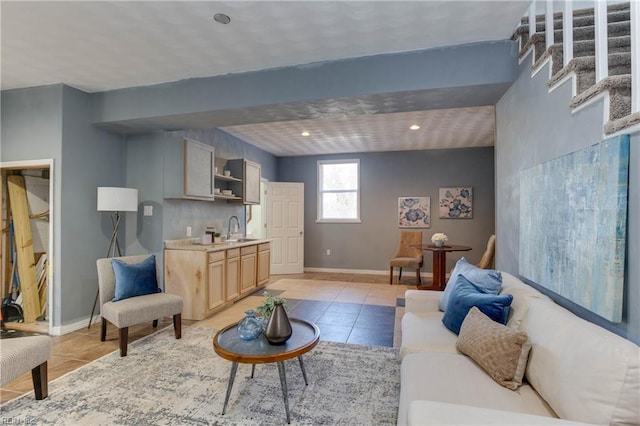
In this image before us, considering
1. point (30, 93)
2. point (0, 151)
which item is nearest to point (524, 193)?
point (30, 93)

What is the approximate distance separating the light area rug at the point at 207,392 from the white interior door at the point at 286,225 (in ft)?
12.8

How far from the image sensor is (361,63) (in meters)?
2.86

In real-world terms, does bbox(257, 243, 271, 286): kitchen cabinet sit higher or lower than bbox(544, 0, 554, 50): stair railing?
lower

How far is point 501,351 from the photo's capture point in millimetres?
1627

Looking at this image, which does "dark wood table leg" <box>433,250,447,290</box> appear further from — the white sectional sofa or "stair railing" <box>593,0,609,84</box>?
"stair railing" <box>593,0,609,84</box>

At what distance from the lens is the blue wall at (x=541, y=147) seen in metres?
1.37

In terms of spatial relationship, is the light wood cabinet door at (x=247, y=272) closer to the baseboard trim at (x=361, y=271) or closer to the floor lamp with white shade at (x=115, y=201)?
the floor lamp with white shade at (x=115, y=201)

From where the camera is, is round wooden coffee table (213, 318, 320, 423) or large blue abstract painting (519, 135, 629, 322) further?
round wooden coffee table (213, 318, 320, 423)

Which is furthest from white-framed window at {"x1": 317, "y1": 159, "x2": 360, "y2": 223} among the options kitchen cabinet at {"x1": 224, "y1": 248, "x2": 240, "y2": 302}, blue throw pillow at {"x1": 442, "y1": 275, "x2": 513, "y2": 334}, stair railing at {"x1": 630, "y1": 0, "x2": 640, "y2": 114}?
stair railing at {"x1": 630, "y1": 0, "x2": 640, "y2": 114}

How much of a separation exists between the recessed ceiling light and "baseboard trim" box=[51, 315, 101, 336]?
3455mm

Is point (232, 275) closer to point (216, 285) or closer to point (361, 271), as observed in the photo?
point (216, 285)

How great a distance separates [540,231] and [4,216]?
538cm

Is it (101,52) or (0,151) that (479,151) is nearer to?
(101,52)

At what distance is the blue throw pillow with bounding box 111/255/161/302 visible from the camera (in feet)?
10.4
